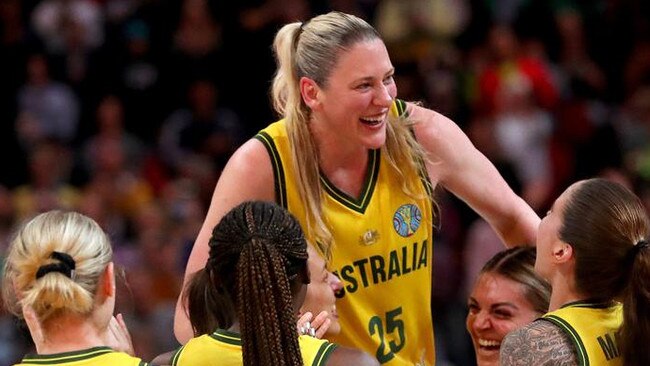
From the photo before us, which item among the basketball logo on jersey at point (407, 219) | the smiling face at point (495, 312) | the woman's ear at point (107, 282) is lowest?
the smiling face at point (495, 312)

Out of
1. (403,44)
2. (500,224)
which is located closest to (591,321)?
(500,224)

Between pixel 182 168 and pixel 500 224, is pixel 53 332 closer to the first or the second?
pixel 500 224

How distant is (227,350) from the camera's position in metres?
3.22

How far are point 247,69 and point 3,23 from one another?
186cm

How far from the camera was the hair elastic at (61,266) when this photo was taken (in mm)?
3221

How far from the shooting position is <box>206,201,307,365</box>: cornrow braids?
3.14 metres

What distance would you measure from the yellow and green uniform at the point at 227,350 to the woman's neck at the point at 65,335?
25 centimetres

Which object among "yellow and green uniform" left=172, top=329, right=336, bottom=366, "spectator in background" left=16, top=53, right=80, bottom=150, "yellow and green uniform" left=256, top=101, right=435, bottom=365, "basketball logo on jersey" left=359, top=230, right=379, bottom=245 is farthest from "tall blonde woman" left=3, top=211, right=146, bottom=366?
"spectator in background" left=16, top=53, right=80, bottom=150

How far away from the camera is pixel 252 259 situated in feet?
10.3

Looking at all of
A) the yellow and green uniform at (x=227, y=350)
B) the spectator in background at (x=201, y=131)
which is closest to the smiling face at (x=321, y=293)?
the yellow and green uniform at (x=227, y=350)

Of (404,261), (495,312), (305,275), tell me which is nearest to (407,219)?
(404,261)

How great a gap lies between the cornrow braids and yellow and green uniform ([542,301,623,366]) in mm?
737

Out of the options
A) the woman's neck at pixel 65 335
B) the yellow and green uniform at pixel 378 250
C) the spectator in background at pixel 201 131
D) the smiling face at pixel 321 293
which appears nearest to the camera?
the woman's neck at pixel 65 335

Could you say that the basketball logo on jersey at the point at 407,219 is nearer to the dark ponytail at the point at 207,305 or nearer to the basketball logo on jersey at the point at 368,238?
the basketball logo on jersey at the point at 368,238
